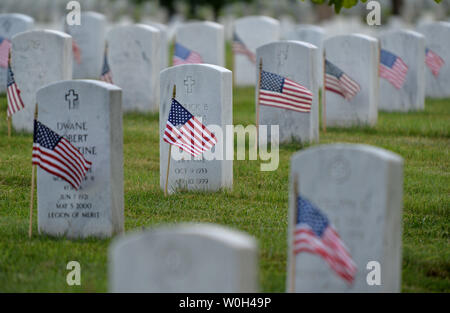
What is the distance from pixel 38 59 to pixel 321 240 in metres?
7.36

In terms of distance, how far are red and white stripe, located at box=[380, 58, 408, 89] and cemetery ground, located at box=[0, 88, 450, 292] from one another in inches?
44.0

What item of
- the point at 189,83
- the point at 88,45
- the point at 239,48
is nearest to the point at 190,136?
the point at 189,83

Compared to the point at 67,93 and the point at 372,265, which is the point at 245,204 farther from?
the point at 372,265

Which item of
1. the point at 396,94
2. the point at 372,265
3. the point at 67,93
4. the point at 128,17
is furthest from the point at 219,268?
the point at 128,17

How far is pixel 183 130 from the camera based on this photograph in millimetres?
8141

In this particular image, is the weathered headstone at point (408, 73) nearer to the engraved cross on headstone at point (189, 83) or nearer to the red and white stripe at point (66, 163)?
the engraved cross on headstone at point (189, 83)

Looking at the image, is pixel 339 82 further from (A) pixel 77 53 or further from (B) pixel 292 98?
(A) pixel 77 53

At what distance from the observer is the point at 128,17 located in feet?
102

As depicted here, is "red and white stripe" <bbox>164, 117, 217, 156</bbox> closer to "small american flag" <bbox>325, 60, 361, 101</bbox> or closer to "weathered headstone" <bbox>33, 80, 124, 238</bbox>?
"weathered headstone" <bbox>33, 80, 124, 238</bbox>

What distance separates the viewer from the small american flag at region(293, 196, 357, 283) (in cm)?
495

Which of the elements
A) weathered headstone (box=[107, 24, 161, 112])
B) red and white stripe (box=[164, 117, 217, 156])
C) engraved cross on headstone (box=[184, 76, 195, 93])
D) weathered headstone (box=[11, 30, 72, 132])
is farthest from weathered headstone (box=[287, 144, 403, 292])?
weathered headstone (box=[107, 24, 161, 112])
